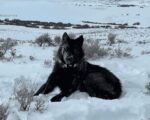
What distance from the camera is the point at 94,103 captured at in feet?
23.6

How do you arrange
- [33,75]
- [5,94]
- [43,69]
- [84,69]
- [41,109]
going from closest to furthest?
[41,109]
[5,94]
[84,69]
[33,75]
[43,69]

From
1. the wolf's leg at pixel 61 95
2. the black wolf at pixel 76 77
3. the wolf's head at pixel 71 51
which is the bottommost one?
the wolf's leg at pixel 61 95

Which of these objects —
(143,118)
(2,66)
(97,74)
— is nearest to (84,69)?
(97,74)

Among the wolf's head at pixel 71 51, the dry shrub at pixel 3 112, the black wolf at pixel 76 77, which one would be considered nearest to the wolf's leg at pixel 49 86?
the black wolf at pixel 76 77

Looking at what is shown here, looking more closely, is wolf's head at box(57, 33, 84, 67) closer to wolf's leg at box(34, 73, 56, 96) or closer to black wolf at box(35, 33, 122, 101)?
black wolf at box(35, 33, 122, 101)

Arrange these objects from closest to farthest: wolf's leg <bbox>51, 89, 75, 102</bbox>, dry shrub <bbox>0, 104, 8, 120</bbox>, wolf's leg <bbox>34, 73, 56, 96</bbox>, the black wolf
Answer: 1. dry shrub <bbox>0, 104, 8, 120</bbox>
2. wolf's leg <bbox>51, 89, 75, 102</bbox>
3. the black wolf
4. wolf's leg <bbox>34, 73, 56, 96</bbox>

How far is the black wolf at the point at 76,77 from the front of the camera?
26.6ft

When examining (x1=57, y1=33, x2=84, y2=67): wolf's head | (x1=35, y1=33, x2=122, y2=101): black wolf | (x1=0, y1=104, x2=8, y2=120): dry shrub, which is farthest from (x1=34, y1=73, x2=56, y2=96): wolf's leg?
(x1=0, y1=104, x2=8, y2=120): dry shrub

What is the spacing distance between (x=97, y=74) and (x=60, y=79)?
69cm

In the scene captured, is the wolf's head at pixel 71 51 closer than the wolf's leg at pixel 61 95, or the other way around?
the wolf's leg at pixel 61 95

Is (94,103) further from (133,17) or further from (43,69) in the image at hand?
(133,17)

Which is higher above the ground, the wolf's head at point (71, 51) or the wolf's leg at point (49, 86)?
the wolf's head at point (71, 51)

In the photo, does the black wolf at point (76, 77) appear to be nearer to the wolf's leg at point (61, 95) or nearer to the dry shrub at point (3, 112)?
the wolf's leg at point (61, 95)

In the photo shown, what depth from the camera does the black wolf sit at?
26.6 ft
